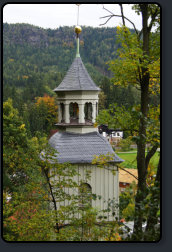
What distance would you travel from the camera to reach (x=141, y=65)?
535 centimetres

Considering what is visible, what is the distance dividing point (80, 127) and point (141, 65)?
4.47m

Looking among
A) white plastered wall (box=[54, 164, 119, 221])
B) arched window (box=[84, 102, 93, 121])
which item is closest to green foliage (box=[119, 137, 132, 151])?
white plastered wall (box=[54, 164, 119, 221])

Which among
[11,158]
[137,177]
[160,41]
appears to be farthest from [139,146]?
[11,158]

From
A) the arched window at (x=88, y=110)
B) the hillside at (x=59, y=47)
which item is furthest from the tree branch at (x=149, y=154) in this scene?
the arched window at (x=88, y=110)

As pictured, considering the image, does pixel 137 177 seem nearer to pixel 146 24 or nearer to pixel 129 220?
pixel 129 220

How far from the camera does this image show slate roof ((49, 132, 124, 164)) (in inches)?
330

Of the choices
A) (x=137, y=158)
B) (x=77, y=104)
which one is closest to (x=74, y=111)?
(x=77, y=104)

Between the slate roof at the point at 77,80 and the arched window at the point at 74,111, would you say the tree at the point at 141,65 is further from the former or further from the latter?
the arched window at the point at 74,111

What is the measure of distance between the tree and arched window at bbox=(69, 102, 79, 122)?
407cm

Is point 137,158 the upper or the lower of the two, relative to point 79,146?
upper

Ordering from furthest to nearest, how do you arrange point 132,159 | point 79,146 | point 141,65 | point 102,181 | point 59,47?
point 79,146 < point 59,47 < point 102,181 < point 132,159 < point 141,65

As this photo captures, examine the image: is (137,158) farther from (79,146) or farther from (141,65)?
(79,146)

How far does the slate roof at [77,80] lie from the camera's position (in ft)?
32.1

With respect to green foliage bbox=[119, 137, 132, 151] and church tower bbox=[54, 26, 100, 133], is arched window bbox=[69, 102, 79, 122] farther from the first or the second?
green foliage bbox=[119, 137, 132, 151]
